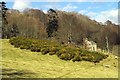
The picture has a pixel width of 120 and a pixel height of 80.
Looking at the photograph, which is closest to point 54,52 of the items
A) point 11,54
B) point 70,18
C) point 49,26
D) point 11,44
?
point 11,54

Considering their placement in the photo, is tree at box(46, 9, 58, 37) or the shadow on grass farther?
tree at box(46, 9, 58, 37)

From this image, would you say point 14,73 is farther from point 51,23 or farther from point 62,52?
point 51,23

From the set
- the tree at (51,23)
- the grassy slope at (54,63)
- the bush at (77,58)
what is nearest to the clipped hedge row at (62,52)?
the bush at (77,58)

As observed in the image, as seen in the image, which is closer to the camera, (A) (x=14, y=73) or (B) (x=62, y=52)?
(A) (x=14, y=73)

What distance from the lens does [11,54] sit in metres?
24.0

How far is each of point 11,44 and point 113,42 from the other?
80645 millimetres

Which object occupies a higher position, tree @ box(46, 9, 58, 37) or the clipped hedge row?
tree @ box(46, 9, 58, 37)

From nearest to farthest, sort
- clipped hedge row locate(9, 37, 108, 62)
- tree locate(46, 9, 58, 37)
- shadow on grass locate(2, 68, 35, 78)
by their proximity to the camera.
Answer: shadow on grass locate(2, 68, 35, 78), clipped hedge row locate(9, 37, 108, 62), tree locate(46, 9, 58, 37)

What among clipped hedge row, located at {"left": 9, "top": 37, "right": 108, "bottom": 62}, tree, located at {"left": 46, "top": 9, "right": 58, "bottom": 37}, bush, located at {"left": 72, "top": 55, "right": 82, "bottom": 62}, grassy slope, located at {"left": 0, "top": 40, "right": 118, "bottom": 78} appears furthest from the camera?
tree, located at {"left": 46, "top": 9, "right": 58, "bottom": 37}

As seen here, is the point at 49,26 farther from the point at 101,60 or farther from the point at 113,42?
the point at 101,60

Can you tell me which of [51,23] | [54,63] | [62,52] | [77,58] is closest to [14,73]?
[54,63]

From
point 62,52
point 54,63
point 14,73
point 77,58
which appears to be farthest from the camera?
point 62,52

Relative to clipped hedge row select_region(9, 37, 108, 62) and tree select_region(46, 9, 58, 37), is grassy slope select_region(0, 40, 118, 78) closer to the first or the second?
clipped hedge row select_region(9, 37, 108, 62)

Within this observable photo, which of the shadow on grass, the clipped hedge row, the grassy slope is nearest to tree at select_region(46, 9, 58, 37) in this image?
the clipped hedge row
